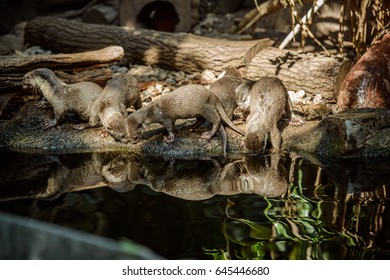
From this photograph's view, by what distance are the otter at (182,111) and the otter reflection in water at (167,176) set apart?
11.8 inches

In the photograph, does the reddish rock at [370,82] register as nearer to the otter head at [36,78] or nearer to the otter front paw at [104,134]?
the otter front paw at [104,134]

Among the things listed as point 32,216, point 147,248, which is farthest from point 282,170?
point 32,216

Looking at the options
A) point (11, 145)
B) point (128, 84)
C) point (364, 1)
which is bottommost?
point (11, 145)

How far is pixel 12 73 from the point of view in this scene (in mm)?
5035

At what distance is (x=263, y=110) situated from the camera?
14.8 ft

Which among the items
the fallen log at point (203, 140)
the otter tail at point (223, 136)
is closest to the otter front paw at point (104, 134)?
the fallen log at point (203, 140)

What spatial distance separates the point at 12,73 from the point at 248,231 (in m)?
3.19

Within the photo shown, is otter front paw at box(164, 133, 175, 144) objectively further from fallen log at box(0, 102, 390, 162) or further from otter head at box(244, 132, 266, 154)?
otter head at box(244, 132, 266, 154)

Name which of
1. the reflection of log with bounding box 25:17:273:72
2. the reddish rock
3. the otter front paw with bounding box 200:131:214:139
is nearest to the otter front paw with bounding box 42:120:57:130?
the otter front paw with bounding box 200:131:214:139

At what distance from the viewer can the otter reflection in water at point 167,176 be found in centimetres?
357

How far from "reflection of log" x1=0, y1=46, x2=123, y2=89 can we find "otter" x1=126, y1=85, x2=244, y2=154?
3.61 feet

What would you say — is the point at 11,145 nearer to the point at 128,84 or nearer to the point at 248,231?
the point at 128,84

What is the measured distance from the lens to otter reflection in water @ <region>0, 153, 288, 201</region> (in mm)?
3572
